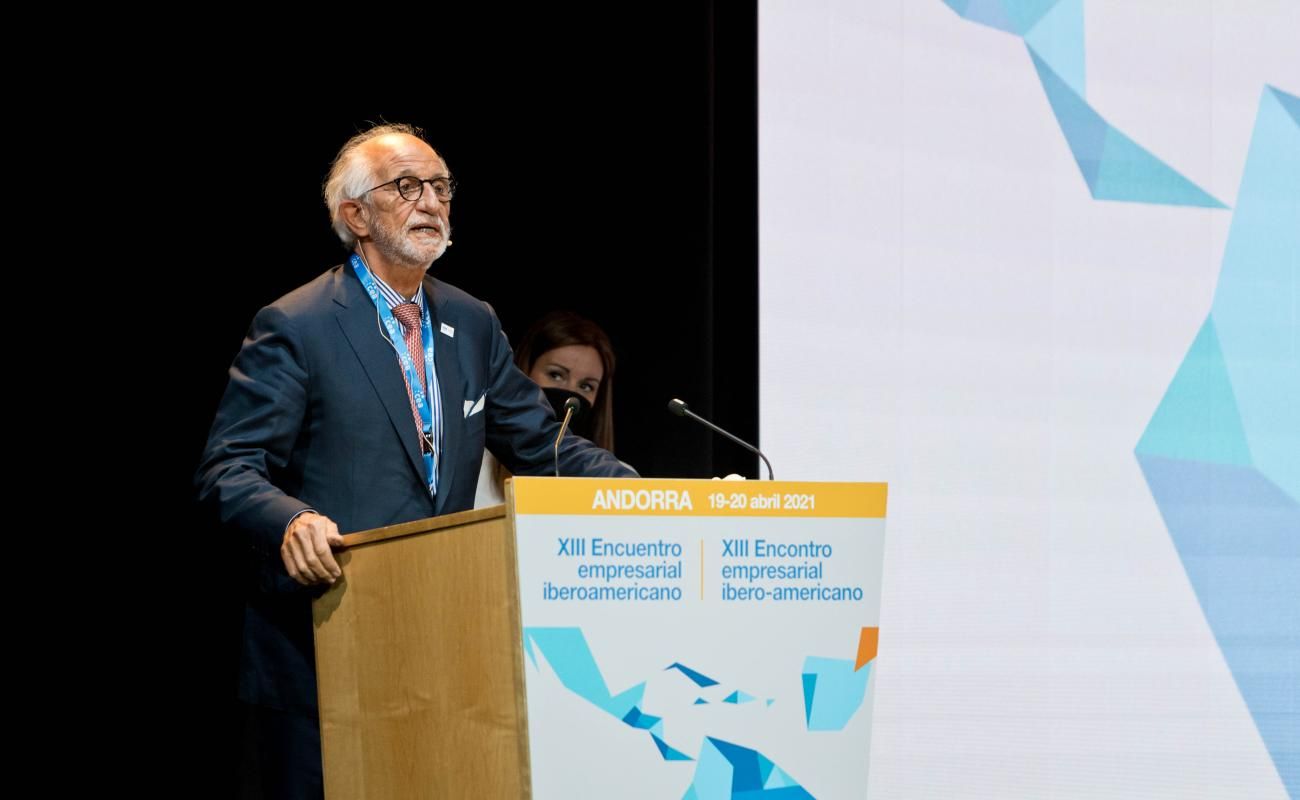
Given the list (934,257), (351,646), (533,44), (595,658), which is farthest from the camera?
(533,44)

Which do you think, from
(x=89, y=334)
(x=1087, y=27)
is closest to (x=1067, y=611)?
(x=1087, y=27)

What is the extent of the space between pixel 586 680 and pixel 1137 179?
253 cm

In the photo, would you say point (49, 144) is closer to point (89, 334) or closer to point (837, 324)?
point (89, 334)

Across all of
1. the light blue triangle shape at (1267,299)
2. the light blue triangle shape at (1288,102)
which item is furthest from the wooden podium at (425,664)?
the light blue triangle shape at (1288,102)

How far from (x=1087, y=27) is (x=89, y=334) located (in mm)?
2714

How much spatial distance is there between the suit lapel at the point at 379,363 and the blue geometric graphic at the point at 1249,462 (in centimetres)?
214

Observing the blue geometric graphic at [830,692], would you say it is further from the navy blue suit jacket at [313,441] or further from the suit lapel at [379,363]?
the suit lapel at [379,363]

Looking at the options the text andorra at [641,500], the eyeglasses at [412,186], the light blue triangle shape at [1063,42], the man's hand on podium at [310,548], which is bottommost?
the man's hand on podium at [310,548]

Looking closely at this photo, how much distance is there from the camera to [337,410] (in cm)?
247

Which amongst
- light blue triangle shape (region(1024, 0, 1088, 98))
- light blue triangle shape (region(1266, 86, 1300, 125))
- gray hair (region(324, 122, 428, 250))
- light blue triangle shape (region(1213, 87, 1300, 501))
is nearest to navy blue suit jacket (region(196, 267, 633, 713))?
gray hair (region(324, 122, 428, 250))

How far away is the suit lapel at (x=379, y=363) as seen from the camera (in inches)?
97.7

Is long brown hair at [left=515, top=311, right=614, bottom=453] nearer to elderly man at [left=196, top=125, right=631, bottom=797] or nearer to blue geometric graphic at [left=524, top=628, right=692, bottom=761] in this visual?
elderly man at [left=196, top=125, right=631, bottom=797]

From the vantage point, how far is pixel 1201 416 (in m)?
3.82

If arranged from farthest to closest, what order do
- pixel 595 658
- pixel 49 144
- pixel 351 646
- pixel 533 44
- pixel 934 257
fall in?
pixel 533 44
pixel 934 257
pixel 49 144
pixel 351 646
pixel 595 658
